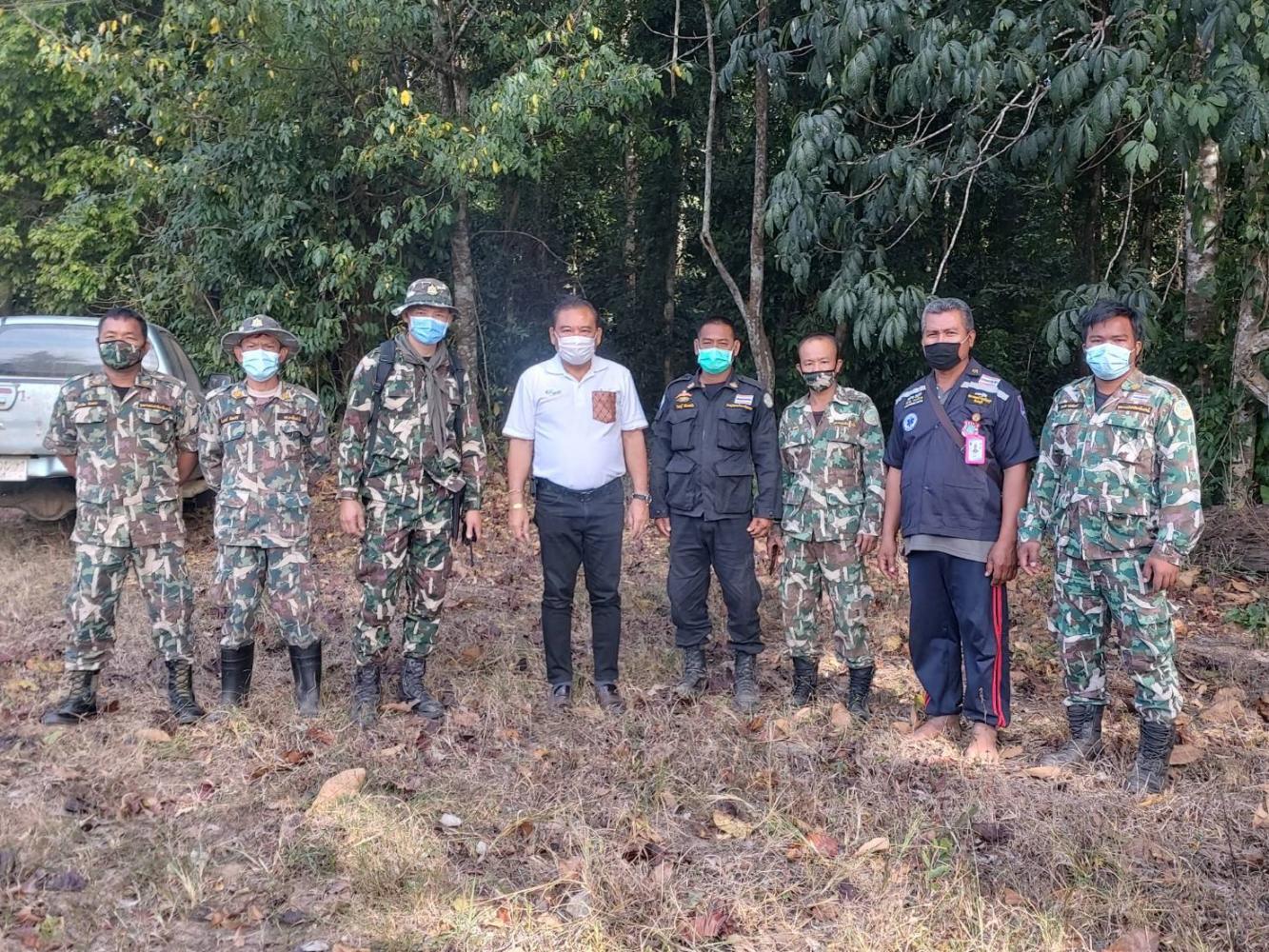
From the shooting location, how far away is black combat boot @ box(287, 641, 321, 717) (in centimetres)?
455

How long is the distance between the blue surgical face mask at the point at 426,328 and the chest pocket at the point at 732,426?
4.19ft

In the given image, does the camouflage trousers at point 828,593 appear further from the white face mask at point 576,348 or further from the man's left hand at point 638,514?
the white face mask at point 576,348

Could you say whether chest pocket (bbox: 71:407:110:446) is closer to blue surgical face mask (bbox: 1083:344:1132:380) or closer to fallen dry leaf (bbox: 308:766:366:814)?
fallen dry leaf (bbox: 308:766:366:814)

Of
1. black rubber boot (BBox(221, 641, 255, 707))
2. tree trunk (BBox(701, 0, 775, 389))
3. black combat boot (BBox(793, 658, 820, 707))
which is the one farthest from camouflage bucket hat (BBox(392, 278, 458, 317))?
tree trunk (BBox(701, 0, 775, 389))

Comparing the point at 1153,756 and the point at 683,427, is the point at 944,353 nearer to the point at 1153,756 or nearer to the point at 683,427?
the point at 683,427

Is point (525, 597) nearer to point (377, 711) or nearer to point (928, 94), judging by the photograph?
point (377, 711)

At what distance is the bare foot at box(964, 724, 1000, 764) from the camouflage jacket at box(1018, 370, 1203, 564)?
2.53 feet

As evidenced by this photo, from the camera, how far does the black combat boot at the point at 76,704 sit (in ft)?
14.6

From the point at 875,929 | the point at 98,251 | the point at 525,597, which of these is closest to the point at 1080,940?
the point at 875,929

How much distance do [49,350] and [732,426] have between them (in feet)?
17.7

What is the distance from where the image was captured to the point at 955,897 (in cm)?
290

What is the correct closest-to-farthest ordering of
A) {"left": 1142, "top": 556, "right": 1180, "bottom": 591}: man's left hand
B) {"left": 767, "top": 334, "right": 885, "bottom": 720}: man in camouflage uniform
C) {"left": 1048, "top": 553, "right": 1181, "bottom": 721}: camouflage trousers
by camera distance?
{"left": 1142, "top": 556, "right": 1180, "bottom": 591}: man's left hand → {"left": 1048, "top": 553, "right": 1181, "bottom": 721}: camouflage trousers → {"left": 767, "top": 334, "right": 885, "bottom": 720}: man in camouflage uniform

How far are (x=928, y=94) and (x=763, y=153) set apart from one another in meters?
3.05

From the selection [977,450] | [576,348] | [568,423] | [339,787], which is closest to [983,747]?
[977,450]
